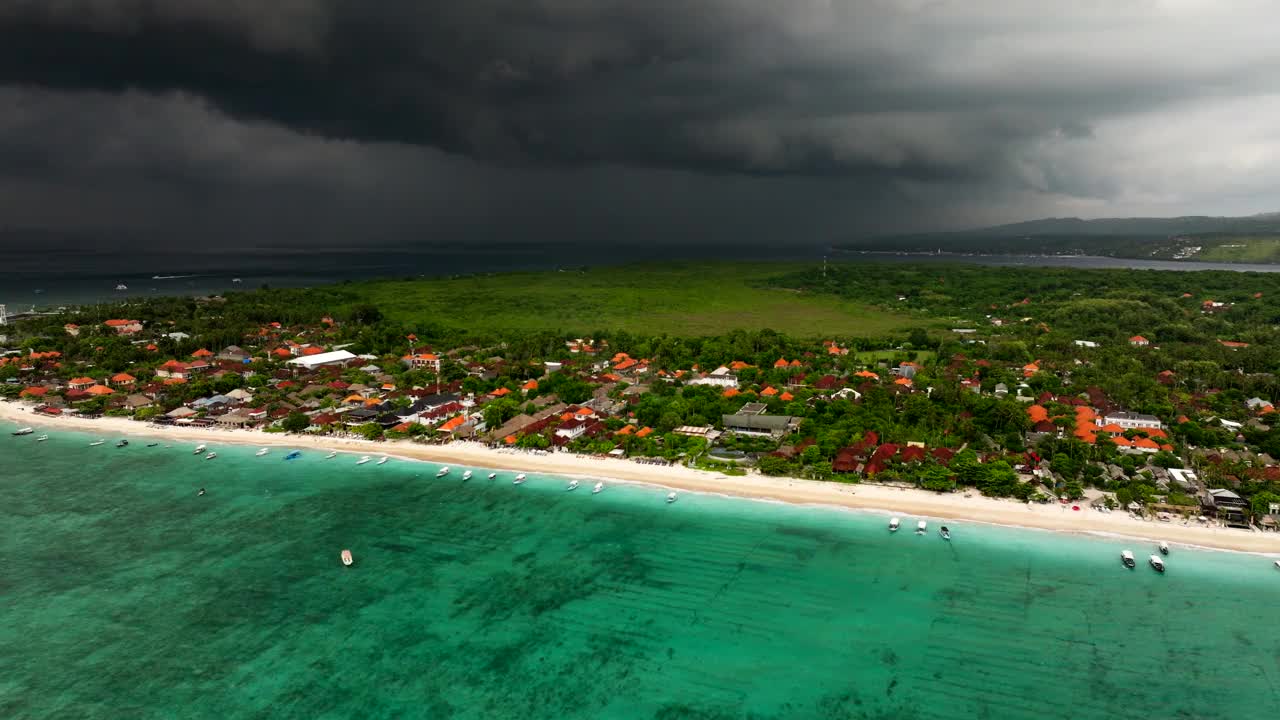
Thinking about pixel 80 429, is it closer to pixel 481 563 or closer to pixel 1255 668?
pixel 481 563

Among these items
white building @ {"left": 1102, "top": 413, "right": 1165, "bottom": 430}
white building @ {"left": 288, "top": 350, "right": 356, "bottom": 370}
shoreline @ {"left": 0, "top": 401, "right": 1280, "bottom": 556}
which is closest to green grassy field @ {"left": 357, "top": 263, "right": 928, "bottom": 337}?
white building @ {"left": 288, "top": 350, "right": 356, "bottom": 370}

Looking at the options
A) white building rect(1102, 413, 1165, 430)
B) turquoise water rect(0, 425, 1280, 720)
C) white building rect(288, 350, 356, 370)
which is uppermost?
white building rect(1102, 413, 1165, 430)

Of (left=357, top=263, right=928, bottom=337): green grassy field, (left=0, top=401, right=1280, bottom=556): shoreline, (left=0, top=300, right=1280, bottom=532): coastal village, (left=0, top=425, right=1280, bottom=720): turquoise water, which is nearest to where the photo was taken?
(left=0, top=425, right=1280, bottom=720): turquoise water

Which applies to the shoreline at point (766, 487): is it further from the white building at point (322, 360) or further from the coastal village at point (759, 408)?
the white building at point (322, 360)

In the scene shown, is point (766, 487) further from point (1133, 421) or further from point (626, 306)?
point (626, 306)

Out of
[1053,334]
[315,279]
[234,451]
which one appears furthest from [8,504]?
[315,279]

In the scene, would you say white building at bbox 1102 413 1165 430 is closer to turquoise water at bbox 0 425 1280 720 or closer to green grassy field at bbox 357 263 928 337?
turquoise water at bbox 0 425 1280 720

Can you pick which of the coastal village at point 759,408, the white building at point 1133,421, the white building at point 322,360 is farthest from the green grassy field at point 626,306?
the white building at point 1133,421

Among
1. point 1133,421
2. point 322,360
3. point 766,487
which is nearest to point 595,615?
point 766,487
